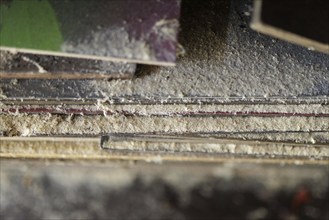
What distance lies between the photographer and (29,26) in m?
0.72

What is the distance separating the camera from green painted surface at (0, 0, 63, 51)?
2.31ft

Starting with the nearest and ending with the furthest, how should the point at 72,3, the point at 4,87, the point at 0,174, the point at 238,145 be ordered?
the point at 72,3
the point at 4,87
the point at 238,145
the point at 0,174

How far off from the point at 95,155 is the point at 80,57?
0.30m

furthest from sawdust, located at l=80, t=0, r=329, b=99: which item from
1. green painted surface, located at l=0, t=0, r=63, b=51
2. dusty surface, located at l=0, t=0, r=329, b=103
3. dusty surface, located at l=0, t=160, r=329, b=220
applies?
dusty surface, located at l=0, t=160, r=329, b=220

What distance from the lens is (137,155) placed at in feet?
3.27

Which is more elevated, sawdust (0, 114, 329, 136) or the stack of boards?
the stack of boards

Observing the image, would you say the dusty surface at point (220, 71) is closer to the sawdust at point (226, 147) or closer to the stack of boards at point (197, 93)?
the stack of boards at point (197, 93)

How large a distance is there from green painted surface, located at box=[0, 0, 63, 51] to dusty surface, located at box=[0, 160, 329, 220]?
2.35ft

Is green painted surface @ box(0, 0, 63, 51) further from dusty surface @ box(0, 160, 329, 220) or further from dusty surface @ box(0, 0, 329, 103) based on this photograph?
dusty surface @ box(0, 160, 329, 220)

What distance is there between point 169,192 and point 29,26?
2.71 ft

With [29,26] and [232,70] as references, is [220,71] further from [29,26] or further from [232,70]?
[29,26]

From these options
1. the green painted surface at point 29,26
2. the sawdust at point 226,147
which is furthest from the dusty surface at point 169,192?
the green painted surface at point 29,26

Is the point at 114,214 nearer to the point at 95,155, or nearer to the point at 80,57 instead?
the point at 95,155

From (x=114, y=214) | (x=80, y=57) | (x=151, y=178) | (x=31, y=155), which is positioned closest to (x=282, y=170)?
(x=151, y=178)
